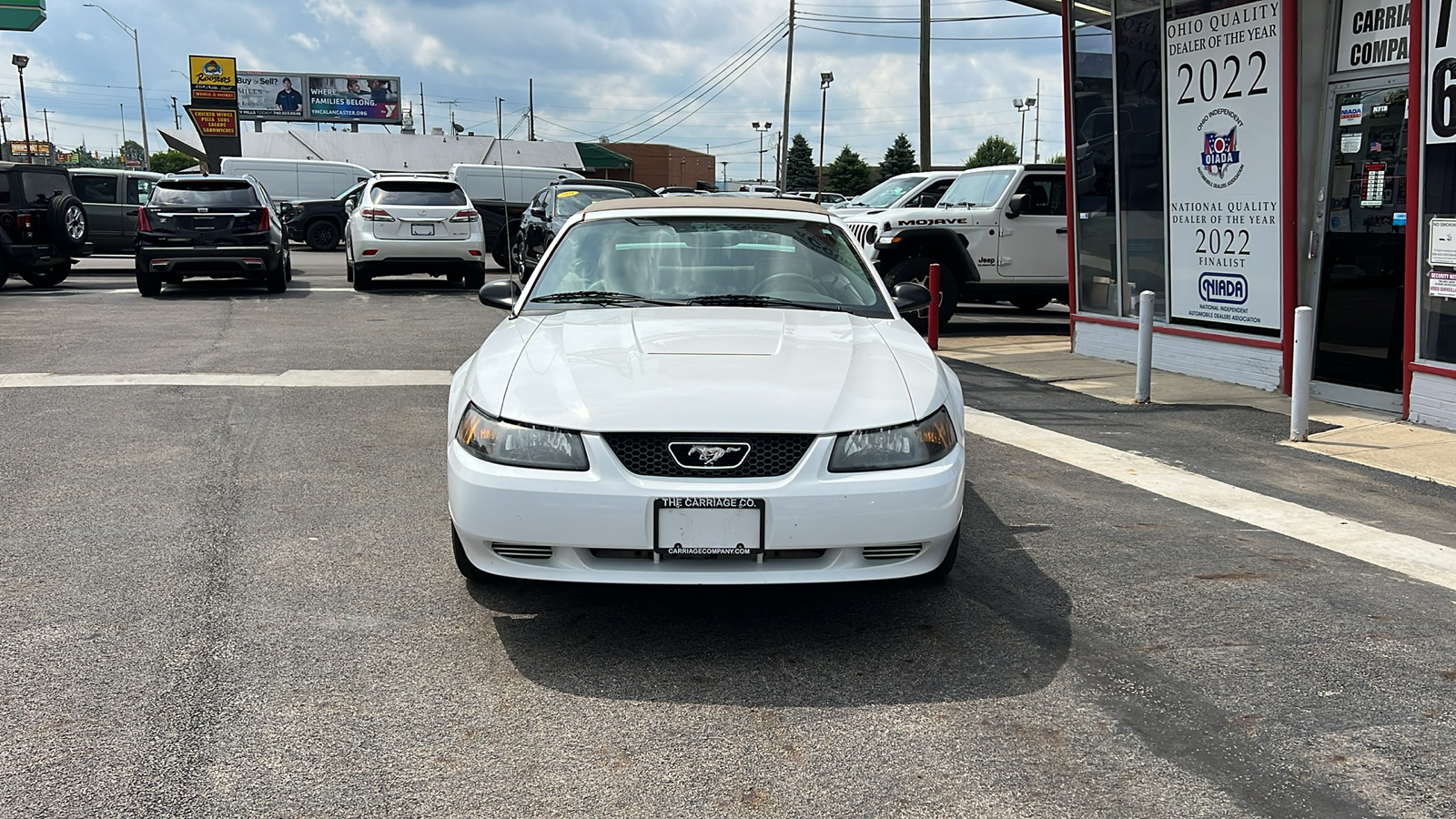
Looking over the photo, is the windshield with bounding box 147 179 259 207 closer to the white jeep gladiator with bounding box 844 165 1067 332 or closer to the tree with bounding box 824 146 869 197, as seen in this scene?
the white jeep gladiator with bounding box 844 165 1067 332

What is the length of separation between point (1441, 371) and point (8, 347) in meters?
11.9

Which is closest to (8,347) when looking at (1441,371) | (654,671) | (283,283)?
(283,283)

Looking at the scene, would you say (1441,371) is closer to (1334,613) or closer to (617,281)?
(1334,613)

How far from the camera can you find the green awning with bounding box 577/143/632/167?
63.6 m

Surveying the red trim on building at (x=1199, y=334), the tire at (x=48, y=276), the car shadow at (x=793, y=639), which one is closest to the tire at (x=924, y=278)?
the red trim on building at (x=1199, y=334)

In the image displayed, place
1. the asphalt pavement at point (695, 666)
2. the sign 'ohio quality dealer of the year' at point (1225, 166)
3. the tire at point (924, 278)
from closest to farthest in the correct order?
1. the asphalt pavement at point (695, 666)
2. the sign 'ohio quality dealer of the year' at point (1225, 166)
3. the tire at point (924, 278)

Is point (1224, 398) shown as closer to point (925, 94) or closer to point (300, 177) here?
point (925, 94)

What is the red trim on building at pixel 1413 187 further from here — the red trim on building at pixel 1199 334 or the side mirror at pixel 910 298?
the side mirror at pixel 910 298

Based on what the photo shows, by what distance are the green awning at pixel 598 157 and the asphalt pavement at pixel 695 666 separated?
192 ft

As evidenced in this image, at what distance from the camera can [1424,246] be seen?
26.6 feet

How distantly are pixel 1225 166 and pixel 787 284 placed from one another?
6420 millimetres

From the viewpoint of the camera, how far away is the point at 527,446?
380cm

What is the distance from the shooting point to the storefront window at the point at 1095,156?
1164cm

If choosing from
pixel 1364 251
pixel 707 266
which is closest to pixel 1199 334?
pixel 1364 251
